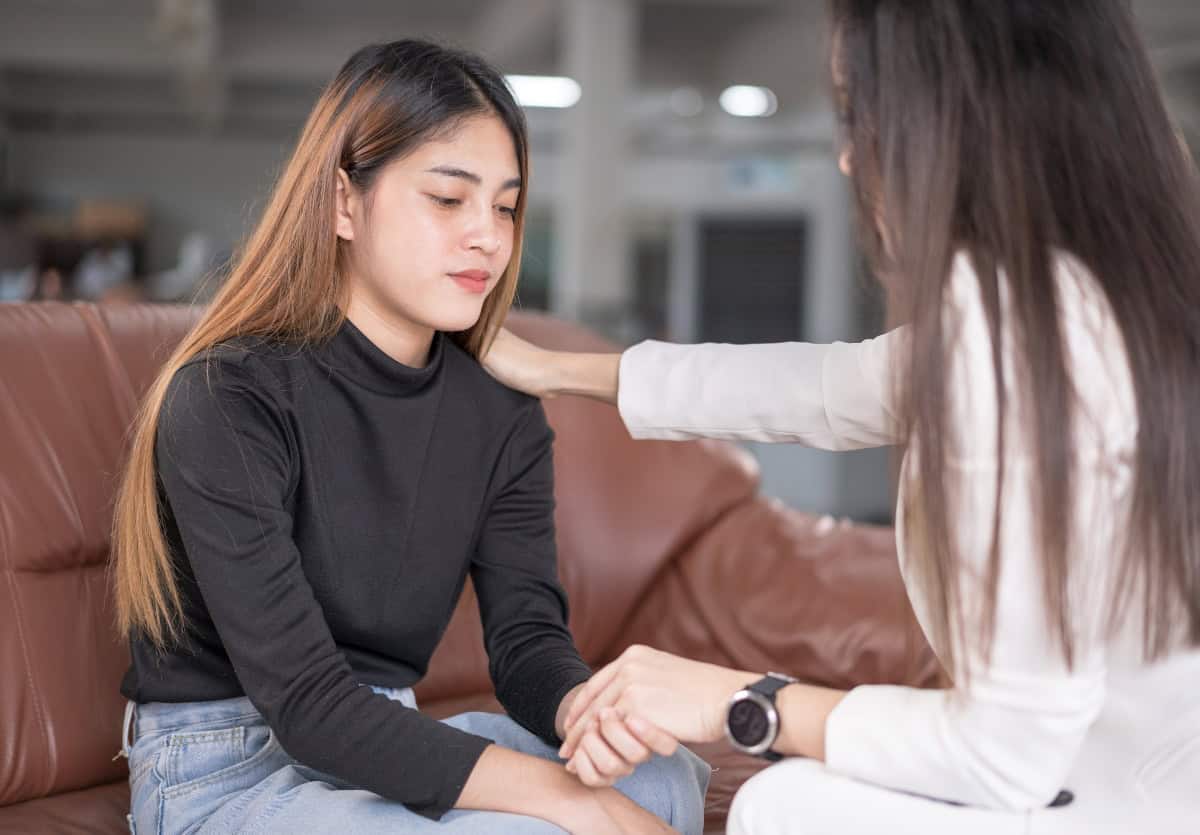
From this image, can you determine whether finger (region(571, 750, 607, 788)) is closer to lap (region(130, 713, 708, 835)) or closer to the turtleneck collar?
lap (region(130, 713, 708, 835))

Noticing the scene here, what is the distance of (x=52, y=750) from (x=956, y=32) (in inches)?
54.6

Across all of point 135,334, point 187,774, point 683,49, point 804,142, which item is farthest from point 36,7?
point 187,774

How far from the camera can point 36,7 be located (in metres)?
10.1

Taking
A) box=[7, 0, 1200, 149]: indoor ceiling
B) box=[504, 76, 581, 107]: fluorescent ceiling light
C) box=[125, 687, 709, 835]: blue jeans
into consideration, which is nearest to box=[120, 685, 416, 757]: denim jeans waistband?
box=[125, 687, 709, 835]: blue jeans

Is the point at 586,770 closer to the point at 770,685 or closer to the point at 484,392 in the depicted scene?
the point at 770,685

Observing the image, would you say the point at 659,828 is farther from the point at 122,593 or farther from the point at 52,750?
the point at 52,750

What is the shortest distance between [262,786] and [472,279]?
0.59 metres

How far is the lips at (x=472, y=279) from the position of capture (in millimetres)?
1462

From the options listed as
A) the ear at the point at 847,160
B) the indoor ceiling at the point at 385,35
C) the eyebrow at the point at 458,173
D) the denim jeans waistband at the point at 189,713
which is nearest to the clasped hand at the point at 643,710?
the denim jeans waistband at the point at 189,713

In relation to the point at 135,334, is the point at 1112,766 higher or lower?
lower

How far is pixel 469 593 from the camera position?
7.08 feet

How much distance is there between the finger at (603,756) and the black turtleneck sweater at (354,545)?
0.12 meters

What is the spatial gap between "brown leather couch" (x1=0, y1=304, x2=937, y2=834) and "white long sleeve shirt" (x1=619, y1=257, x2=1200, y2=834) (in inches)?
6.5

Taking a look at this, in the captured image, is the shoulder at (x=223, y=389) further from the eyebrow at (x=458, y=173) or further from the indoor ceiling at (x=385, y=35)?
the indoor ceiling at (x=385, y=35)
